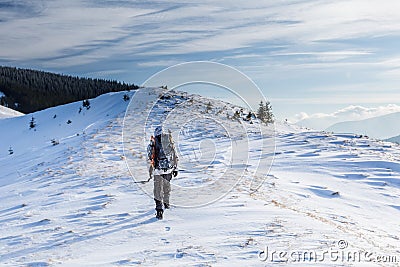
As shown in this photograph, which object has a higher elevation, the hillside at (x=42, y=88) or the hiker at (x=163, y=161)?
the hillside at (x=42, y=88)

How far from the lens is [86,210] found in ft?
30.4

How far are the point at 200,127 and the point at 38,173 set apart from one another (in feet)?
37.3

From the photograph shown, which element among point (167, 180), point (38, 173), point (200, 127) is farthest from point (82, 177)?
point (200, 127)

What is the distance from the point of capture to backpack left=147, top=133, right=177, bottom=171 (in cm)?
903

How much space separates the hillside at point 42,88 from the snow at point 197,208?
102038mm

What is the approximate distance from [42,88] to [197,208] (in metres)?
131

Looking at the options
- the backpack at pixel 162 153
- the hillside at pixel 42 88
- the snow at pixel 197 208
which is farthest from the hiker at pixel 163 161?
the hillside at pixel 42 88

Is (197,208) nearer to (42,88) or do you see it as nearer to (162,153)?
(162,153)

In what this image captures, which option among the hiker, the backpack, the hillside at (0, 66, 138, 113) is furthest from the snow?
the hillside at (0, 66, 138, 113)

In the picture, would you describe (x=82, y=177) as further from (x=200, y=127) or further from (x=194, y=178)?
(x=200, y=127)

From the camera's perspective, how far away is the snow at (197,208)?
664 cm

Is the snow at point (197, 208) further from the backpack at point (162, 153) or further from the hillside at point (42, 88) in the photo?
the hillside at point (42, 88)

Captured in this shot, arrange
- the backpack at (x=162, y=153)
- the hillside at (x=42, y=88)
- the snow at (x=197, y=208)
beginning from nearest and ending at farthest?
1. the snow at (x=197, y=208)
2. the backpack at (x=162, y=153)
3. the hillside at (x=42, y=88)

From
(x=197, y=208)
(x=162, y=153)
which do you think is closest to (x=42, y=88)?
(x=162, y=153)
